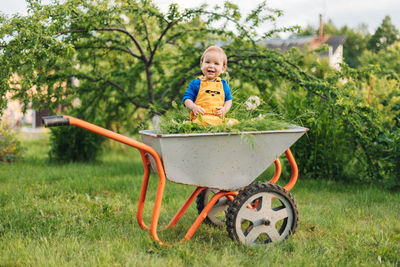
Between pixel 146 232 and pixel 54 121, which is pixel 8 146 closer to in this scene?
pixel 146 232

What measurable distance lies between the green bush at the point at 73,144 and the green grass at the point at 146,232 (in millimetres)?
1128

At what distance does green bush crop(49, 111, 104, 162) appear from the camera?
17.9 ft

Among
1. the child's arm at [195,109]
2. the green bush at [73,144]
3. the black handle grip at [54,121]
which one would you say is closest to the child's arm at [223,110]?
the child's arm at [195,109]

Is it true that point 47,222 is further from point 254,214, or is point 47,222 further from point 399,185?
point 399,185

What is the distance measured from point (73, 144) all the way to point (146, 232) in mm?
3392

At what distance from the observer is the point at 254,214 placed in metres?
2.39

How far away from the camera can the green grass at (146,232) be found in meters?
2.15

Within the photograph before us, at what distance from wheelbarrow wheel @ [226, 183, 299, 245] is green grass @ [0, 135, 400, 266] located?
3.6 inches

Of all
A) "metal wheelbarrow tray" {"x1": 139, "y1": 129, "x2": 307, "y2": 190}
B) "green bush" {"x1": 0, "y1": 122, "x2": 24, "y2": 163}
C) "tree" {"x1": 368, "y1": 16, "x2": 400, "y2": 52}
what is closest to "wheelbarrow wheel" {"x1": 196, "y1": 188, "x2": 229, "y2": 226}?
"metal wheelbarrow tray" {"x1": 139, "y1": 129, "x2": 307, "y2": 190}

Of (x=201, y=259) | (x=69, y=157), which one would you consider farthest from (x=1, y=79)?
(x=69, y=157)

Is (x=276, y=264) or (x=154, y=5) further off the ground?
(x=154, y=5)

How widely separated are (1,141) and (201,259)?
14.9ft

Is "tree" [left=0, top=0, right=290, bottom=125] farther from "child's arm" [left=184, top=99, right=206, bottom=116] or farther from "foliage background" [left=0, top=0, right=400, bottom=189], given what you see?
"child's arm" [left=184, top=99, right=206, bottom=116]

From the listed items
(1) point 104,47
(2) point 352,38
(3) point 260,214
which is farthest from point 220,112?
(2) point 352,38
